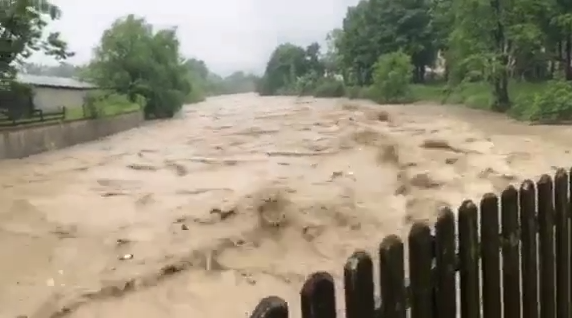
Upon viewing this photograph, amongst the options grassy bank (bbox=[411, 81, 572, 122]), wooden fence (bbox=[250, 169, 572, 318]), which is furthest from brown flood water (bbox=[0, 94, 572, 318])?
wooden fence (bbox=[250, 169, 572, 318])

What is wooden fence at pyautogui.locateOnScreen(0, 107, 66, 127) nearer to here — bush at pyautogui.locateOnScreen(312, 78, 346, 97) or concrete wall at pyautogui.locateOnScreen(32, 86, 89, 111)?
concrete wall at pyautogui.locateOnScreen(32, 86, 89, 111)

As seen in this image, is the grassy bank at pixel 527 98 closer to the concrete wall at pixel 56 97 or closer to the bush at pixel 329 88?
the bush at pixel 329 88

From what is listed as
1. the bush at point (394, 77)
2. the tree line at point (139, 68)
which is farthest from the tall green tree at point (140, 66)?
the bush at point (394, 77)

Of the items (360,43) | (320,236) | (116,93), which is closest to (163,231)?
(320,236)

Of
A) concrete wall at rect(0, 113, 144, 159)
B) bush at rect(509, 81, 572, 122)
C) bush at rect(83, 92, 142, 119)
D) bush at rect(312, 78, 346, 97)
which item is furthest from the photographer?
bush at rect(312, 78, 346, 97)

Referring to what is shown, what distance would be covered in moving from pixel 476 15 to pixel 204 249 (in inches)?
751

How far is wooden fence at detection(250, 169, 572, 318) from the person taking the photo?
135 cm

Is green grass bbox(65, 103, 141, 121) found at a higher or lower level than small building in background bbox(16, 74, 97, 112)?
lower

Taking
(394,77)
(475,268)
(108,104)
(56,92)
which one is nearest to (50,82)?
(56,92)

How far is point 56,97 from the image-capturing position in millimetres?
25844

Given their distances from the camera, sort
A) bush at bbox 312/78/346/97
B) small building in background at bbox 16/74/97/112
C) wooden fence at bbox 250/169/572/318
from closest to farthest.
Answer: wooden fence at bbox 250/169/572/318 → small building in background at bbox 16/74/97/112 → bush at bbox 312/78/346/97

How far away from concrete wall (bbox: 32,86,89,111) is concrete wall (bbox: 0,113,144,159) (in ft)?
5.79

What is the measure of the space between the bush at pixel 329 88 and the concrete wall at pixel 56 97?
2092cm

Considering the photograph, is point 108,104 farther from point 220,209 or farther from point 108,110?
point 220,209
